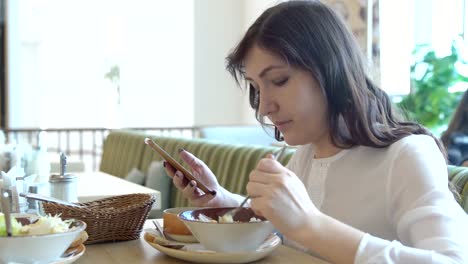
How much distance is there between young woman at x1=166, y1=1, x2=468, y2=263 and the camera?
1037 mm

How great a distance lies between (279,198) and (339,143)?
40 cm

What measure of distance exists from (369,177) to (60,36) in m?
6.39

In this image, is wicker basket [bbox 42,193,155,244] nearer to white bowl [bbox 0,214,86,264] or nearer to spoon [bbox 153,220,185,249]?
spoon [bbox 153,220,185,249]

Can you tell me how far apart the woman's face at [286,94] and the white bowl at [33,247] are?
465 mm

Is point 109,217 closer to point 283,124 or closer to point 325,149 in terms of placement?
point 283,124

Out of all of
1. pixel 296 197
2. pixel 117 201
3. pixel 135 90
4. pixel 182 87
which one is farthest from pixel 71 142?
pixel 296 197

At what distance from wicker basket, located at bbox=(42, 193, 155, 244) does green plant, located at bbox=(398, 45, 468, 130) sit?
307 centimetres

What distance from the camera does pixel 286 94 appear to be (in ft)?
4.09

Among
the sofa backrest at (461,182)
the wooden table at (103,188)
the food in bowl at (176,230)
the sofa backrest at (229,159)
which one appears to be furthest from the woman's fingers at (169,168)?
the sofa backrest at (229,159)

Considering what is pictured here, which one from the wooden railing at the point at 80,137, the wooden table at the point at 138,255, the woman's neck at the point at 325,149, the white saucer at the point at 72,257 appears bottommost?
the wooden railing at the point at 80,137

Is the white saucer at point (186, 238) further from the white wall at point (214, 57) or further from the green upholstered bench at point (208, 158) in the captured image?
the white wall at point (214, 57)

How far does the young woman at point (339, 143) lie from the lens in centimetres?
104

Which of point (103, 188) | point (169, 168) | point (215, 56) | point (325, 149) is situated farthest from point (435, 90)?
point (169, 168)

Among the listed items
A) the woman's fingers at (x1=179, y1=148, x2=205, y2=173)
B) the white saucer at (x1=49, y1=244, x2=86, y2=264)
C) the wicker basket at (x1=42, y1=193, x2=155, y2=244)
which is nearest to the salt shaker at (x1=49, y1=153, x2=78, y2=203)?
the wicker basket at (x1=42, y1=193, x2=155, y2=244)
